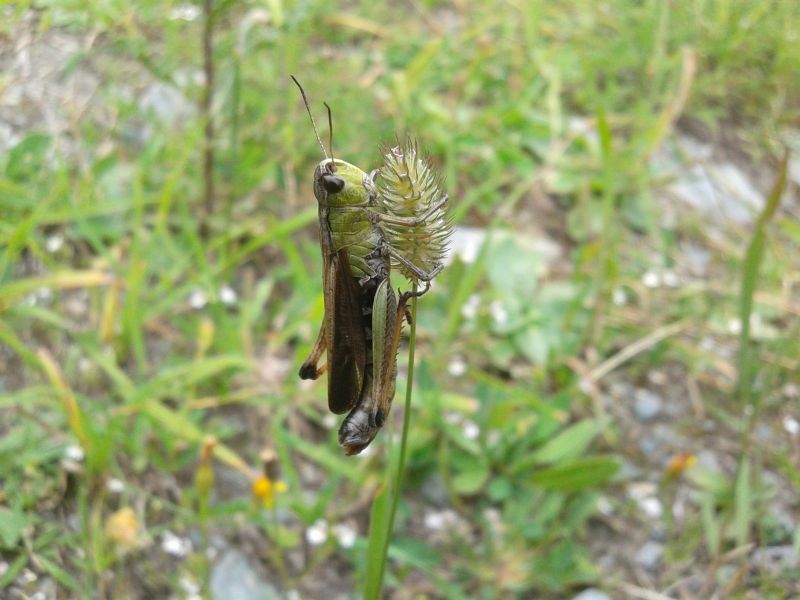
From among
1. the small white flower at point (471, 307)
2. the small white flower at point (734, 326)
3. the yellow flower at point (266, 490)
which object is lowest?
the yellow flower at point (266, 490)

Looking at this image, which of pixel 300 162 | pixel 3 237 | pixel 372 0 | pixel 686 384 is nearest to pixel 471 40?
pixel 372 0

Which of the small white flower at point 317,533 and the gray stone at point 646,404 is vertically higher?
the gray stone at point 646,404

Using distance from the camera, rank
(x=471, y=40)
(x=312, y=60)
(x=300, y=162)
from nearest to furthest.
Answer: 1. (x=300, y=162)
2. (x=312, y=60)
3. (x=471, y=40)

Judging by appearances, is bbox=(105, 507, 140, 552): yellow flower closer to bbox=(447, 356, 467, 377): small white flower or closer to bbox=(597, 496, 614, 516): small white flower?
bbox=(447, 356, 467, 377): small white flower

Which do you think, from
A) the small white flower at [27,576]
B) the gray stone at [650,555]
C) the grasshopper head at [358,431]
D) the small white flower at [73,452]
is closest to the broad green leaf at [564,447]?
the gray stone at [650,555]

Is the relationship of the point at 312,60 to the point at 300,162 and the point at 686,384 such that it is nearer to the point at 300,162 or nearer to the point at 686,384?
the point at 300,162

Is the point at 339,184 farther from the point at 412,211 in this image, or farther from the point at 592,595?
the point at 592,595

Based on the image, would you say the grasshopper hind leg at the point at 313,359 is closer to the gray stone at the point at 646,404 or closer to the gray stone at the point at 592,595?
the gray stone at the point at 592,595
